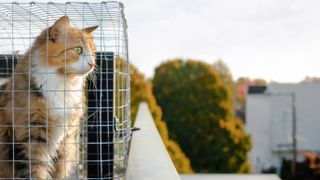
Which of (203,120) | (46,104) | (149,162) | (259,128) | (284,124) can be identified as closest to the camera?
(149,162)

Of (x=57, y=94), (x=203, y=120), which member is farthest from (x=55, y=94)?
(x=203, y=120)

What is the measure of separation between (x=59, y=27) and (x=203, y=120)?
13756 millimetres

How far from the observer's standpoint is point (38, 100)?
1.58 m

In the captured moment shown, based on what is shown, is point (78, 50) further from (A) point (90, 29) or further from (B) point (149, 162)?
(B) point (149, 162)

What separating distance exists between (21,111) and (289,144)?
1852 centimetres

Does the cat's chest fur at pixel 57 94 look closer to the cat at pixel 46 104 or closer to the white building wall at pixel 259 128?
the cat at pixel 46 104

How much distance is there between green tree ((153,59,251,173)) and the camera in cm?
1484

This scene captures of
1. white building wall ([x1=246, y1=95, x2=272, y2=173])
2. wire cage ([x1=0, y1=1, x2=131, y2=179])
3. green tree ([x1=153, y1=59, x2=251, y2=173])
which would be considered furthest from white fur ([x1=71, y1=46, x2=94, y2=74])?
white building wall ([x1=246, y1=95, x2=272, y2=173])

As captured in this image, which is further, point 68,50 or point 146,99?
point 146,99

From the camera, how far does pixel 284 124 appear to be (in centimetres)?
1900

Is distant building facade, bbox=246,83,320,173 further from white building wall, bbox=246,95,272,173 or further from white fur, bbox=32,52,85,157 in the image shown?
white fur, bbox=32,52,85,157

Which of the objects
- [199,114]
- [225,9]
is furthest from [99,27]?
[199,114]

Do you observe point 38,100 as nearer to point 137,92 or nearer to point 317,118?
point 137,92

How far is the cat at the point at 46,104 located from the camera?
59.9 inches
